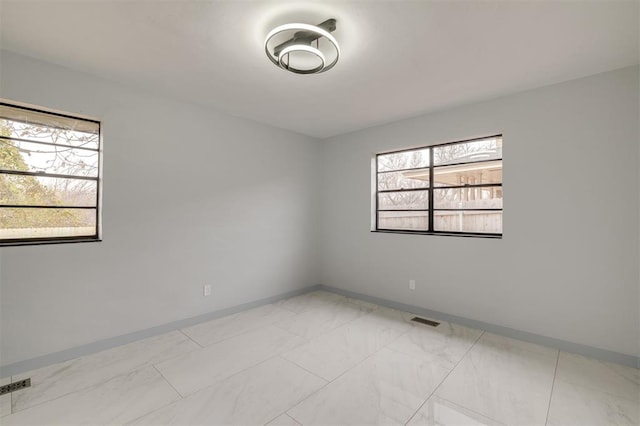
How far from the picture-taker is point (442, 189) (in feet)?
12.1

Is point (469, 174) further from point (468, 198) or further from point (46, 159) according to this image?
point (46, 159)

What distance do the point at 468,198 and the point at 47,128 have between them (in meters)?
4.45

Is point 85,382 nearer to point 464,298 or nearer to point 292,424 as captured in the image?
point 292,424

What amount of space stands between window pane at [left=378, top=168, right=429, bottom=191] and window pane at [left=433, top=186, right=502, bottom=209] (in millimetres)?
243

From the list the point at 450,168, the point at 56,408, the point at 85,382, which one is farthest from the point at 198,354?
the point at 450,168

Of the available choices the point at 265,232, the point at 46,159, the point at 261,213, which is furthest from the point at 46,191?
the point at 265,232

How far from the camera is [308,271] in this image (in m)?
4.76

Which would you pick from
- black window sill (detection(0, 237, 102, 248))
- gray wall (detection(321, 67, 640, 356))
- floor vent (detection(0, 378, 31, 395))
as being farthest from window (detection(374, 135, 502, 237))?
floor vent (detection(0, 378, 31, 395))

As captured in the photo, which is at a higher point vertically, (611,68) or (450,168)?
(611,68)

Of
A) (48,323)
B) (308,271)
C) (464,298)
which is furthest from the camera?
(308,271)

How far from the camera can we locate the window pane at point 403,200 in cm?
388

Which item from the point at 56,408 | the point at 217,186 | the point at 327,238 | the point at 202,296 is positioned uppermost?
the point at 217,186

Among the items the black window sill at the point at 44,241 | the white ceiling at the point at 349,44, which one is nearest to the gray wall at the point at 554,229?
the white ceiling at the point at 349,44

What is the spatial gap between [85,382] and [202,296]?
132 cm
